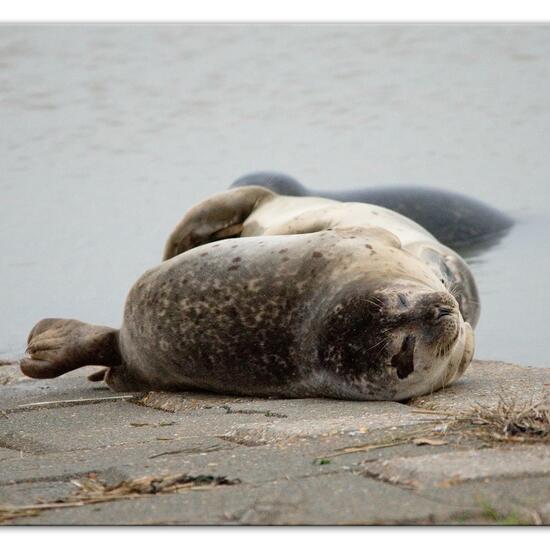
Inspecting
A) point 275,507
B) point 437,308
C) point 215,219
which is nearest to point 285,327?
point 437,308

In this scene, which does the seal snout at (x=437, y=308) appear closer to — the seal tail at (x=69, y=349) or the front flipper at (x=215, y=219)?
the seal tail at (x=69, y=349)

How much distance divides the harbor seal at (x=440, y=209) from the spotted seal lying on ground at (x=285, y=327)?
2.64m

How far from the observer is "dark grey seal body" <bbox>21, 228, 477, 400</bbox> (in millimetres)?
3846

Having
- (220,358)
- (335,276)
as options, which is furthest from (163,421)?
(335,276)

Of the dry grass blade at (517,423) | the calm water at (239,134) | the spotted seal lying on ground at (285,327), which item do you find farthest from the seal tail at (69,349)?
the dry grass blade at (517,423)

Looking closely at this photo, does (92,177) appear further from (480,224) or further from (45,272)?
(480,224)

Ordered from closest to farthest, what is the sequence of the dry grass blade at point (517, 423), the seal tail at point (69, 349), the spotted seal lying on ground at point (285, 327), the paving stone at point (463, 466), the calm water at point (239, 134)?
the paving stone at point (463, 466) < the dry grass blade at point (517, 423) < the spotted seal lying on ground at point (285, 327) < the seal tail at point (69, 349) < the calm water at point (239, 134)

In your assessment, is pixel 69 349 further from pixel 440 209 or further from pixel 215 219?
pixel 440 209

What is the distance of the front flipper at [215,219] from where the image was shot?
5.83 meters

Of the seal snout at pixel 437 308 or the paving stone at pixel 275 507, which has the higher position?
the seal snout at pixel 437 308

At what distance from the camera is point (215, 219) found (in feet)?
19.4

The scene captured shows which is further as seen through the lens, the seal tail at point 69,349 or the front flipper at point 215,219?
the front flipper at point 215,219

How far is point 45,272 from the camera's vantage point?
7281mm

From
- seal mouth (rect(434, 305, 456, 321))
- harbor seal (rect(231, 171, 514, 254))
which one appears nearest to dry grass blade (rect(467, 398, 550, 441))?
seal mouth (rect(434, 305, 456, 321))
